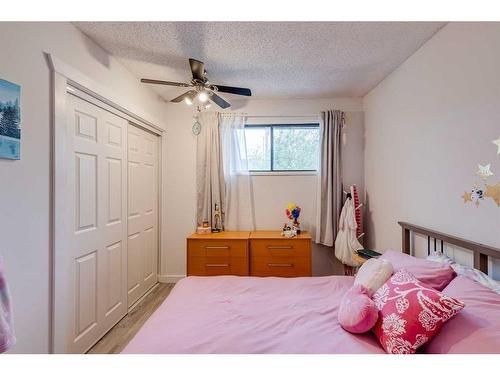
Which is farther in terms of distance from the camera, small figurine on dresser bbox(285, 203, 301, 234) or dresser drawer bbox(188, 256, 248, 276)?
small figurine on dresser bbox(285, 203, 301, 234)

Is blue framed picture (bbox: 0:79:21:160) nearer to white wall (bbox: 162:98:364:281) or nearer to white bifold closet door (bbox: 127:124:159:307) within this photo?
white bifold closet door (bbox: 127:124:159:307)

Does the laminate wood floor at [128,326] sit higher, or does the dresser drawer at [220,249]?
the dresser drawer at [220,249]

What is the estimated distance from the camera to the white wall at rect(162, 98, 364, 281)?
3.23 m

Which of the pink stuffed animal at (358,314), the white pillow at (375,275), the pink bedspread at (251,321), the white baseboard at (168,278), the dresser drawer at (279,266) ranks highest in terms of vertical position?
the white pillow at (375,275)


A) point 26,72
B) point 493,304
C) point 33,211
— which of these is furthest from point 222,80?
point 493,304

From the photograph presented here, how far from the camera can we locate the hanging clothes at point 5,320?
0.87 m

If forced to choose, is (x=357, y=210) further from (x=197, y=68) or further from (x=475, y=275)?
(x=197, y=68)

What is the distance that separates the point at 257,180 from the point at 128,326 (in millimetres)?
2157

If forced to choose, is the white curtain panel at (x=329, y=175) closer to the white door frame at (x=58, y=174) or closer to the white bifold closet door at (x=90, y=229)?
the white bifold closet door at (x=90, y=229)


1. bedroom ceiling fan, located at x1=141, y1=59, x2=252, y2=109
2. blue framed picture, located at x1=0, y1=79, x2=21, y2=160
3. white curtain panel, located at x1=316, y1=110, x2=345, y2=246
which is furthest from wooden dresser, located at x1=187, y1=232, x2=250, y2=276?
blue framed picture, located at x1=0, y1=79, x2=21, y2=160

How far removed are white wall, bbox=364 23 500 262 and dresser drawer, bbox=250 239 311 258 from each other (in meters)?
0.91

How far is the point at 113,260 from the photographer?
232 centimetres

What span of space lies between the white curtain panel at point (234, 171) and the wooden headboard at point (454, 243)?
176cm

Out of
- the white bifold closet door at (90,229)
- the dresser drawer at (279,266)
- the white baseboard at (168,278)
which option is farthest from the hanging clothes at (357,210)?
the white bifold closet door at (90,229)
